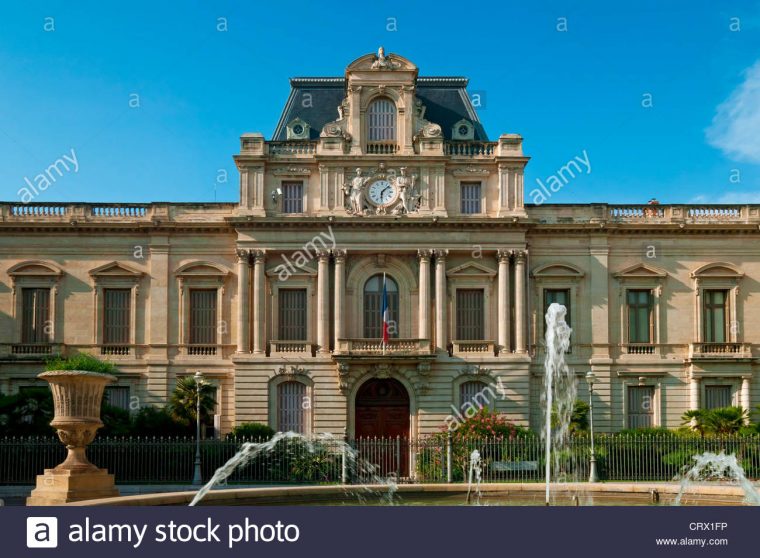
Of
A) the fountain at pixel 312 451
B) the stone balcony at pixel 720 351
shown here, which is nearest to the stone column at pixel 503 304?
the stone balcony at pixel 720 351

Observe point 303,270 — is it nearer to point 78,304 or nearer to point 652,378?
point 78,304

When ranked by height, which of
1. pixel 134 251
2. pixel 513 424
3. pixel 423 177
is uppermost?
pixel 423 177

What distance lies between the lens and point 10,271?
45.7m

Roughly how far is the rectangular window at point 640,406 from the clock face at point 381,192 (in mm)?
13179

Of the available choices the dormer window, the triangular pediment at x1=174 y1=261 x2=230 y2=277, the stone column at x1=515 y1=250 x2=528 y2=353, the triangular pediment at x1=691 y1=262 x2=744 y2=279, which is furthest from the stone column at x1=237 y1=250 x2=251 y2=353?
the triangular pediment at x1=691 y1=262 x2=744 y2=279

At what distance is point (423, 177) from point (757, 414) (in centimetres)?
1702

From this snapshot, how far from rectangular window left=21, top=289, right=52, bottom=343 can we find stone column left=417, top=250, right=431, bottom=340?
15.9 metres

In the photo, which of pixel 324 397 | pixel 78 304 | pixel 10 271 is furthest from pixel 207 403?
pixel 10 271

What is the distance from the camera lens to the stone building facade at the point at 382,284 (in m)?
44.2

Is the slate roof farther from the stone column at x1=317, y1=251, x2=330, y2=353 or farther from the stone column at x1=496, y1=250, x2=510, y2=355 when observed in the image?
the stone column at x1=317, y1=251, x2=330, y2=353

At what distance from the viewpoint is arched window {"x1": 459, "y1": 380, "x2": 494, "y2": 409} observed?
1736 inches

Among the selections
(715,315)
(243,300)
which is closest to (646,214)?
(715,315)

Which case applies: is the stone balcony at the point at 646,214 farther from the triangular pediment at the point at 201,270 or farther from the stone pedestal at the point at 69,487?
the stone pedestal at the point at 69,487

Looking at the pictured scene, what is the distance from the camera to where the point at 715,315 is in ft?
152
